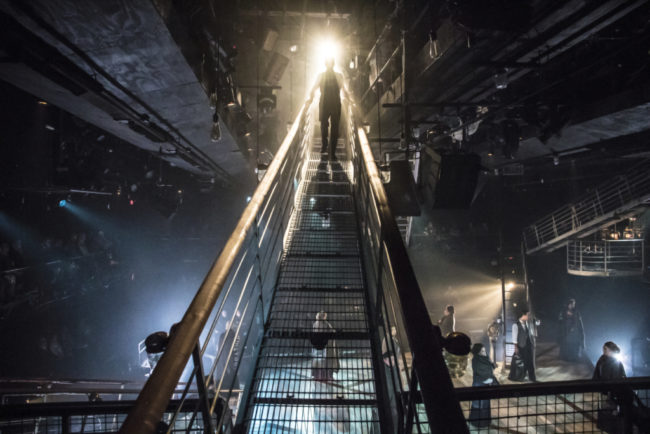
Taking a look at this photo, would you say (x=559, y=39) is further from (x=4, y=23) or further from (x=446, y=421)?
(x=4, y=23)

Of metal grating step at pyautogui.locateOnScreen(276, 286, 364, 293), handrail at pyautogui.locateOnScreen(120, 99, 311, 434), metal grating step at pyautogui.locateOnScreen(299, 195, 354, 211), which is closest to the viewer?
handrail at pyautogui.locateOnScreen(120, 99, 311, 434)

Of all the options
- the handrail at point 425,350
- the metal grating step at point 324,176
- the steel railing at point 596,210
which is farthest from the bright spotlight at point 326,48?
the steel railing at point 596,210

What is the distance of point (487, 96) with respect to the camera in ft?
24.4

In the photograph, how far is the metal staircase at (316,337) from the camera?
6.56 ft

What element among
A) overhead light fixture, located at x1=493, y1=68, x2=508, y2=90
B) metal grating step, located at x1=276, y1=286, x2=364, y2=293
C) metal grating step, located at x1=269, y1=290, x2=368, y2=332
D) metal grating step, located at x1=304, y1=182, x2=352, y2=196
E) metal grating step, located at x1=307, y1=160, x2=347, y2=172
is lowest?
metal grating step, located at x1=269, y1=290, x2=368, y2=332

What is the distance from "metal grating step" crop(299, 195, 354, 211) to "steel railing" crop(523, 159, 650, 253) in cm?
1006

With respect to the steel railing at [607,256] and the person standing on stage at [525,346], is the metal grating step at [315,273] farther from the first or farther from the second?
the steel railing at [607,256]

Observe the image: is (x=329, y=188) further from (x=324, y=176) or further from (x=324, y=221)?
(x=324, y=221)

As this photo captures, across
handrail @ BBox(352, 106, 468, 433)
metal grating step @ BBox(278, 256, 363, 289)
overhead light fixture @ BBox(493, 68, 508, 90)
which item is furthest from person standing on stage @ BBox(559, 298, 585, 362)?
handrail @ BBox(352, 106, 468, 433)

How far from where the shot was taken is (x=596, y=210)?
10.6 meters

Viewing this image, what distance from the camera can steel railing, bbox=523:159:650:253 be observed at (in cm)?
909

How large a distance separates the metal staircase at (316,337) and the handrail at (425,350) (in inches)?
33.4

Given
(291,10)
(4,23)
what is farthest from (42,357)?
(291,10)

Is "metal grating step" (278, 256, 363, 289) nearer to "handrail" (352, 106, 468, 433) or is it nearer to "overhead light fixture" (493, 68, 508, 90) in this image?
"handrail" (352, 106, 468, 433)
